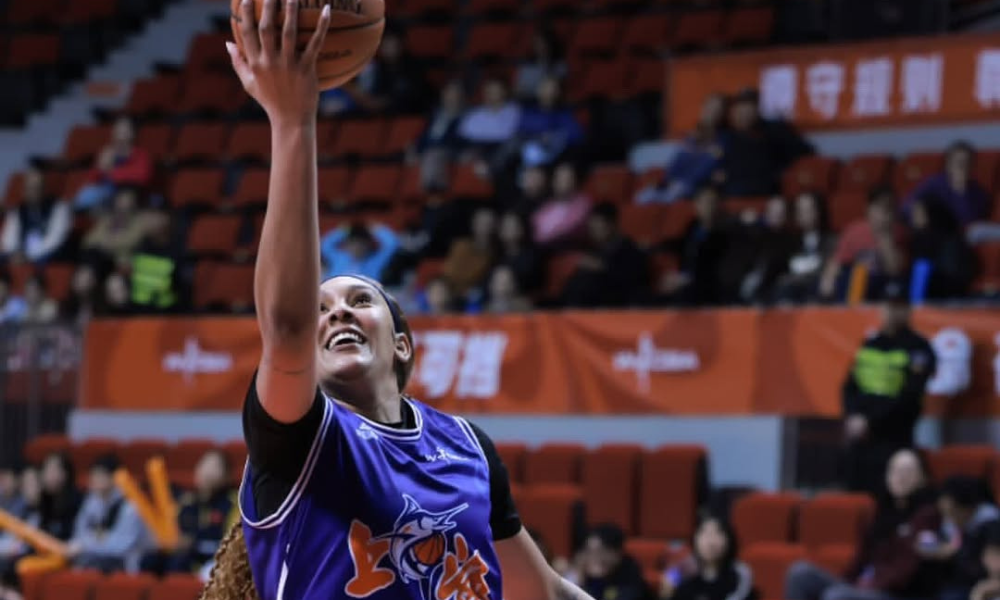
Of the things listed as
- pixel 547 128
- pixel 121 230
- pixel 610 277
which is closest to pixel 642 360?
pixel 610 277

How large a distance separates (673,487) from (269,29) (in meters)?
7.36

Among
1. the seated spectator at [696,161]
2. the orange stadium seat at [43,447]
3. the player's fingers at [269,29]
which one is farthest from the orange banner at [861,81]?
the player's fingers at [269,29]

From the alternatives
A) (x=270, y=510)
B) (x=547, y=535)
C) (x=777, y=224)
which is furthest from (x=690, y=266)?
(x=270, y=510)

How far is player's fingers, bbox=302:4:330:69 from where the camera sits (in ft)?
8.30

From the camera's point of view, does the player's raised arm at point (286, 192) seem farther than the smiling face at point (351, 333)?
No

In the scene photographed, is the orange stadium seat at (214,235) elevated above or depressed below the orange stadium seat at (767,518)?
above

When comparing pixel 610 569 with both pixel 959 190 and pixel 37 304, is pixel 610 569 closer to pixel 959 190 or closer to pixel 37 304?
pixel 959 190

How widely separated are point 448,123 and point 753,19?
245 cm

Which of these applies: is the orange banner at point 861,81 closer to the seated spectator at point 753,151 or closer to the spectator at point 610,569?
the seated spectator at point 753,151

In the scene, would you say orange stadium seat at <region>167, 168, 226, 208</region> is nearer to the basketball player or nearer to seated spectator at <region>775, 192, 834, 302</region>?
seated spectator at <region>775, 192, 834, 302</region>

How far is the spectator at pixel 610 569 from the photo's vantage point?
318 inches

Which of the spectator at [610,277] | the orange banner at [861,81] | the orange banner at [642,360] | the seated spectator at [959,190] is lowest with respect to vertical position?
the orange banner at [642,360]

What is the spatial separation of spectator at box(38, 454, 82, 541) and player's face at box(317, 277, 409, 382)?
25.3 feet

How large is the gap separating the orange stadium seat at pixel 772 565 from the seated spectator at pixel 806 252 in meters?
2.16
